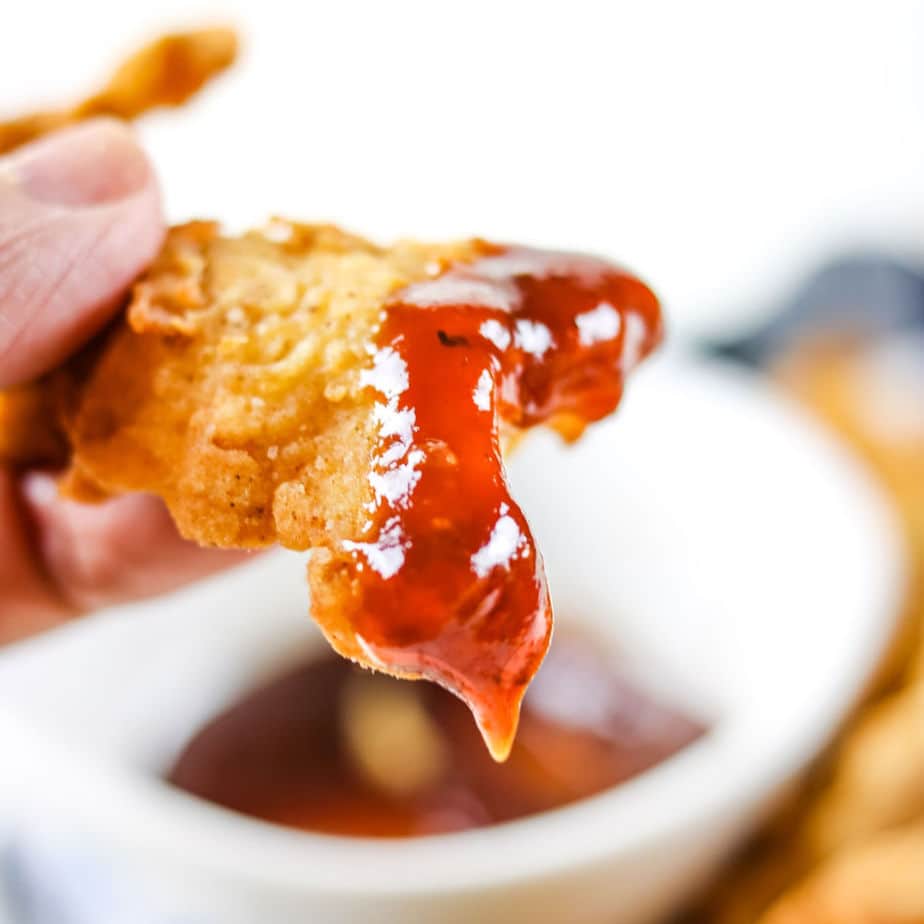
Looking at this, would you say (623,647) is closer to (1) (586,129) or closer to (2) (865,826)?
(2) (865,826)


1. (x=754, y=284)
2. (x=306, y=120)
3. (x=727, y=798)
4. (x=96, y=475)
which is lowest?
(x=754, y=284)

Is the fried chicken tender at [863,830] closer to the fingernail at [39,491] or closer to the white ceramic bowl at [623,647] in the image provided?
the white ceramic bowl at [623,647]

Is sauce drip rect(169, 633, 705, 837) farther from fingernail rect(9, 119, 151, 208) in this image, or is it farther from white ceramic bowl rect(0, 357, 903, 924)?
fingernail rect(9, 119, 151, 208)

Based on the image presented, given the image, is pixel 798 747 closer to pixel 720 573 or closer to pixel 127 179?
pixel 720 573

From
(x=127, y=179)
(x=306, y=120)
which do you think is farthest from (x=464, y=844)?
(x=306, y=120)

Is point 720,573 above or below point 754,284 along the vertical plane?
above
